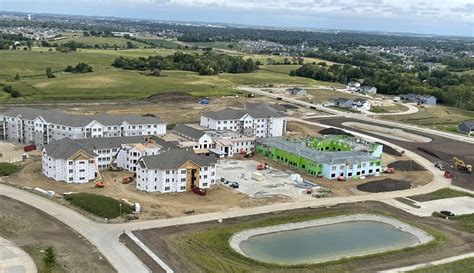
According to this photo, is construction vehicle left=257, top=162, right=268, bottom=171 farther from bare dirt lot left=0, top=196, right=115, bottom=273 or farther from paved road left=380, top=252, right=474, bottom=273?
paved road left=380, top=252, right=474, bottom=273

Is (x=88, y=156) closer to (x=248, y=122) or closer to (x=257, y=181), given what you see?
(x=257, y=181)

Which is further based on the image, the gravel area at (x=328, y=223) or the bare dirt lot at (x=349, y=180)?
the bare dirt lot at (x=349, y=180)

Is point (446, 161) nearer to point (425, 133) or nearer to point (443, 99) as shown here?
point (425, 133)

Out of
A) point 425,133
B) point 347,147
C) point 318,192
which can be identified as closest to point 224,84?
point 425,133

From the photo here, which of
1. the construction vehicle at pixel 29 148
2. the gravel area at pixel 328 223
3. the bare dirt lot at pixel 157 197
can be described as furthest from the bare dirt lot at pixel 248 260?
the construction vehicle at pixel 29 148

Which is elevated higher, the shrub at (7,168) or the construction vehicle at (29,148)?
the shrub at (7,168)

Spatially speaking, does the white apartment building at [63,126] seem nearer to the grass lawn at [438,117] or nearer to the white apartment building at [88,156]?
the white apartment building at [88,156]
